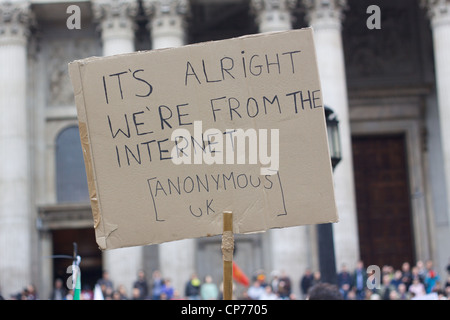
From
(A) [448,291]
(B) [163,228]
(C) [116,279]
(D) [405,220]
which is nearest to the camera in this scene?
(B) [163,228]

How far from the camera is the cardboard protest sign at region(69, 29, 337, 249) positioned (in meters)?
5.73

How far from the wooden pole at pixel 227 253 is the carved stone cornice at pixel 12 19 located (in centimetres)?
2471

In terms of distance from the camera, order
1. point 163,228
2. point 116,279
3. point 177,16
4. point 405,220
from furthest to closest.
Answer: point 405,220, point 177,16, point 116,279, point 163,228

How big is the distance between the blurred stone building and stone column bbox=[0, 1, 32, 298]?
0.03 meters

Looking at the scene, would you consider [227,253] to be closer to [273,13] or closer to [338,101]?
[338,101]

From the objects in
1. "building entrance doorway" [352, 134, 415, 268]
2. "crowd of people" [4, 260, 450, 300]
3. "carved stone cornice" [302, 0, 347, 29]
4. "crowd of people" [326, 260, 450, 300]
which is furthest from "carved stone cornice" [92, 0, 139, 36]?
"crowd of people" [326, 260, 450, 300]

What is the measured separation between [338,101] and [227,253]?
907 inches

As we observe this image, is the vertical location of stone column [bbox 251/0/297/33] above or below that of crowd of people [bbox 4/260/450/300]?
above

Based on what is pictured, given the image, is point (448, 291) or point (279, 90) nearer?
point (279, 90)

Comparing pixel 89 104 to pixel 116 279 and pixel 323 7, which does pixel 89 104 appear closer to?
pixel 116 279

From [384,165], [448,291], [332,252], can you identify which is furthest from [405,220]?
[332,252]

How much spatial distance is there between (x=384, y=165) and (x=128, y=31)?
11681 millimetres

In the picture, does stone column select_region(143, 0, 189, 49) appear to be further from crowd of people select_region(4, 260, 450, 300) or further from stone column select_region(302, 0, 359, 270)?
crowd of people select_region(4, 260, 450, 300)

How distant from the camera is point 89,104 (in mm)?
5926
